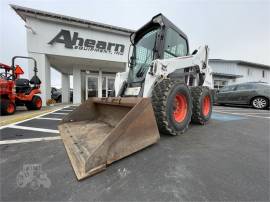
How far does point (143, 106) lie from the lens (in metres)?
1.80

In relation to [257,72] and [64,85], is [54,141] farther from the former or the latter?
[257,72]

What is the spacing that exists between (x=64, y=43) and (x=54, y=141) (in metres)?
8.41

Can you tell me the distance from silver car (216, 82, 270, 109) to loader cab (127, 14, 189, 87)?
6.64m

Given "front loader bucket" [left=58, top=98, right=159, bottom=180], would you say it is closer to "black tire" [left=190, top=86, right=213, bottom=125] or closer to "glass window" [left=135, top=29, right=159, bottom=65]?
"glass window" [left=135, top=29, right=159, bottom=65]

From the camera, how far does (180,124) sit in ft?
8.40

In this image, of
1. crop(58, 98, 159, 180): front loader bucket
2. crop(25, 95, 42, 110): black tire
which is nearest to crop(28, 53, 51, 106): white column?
crop(25, 95, 42, 110): black tire

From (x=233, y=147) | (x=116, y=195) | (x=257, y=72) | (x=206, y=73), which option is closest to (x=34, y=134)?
(x=116, y=195)

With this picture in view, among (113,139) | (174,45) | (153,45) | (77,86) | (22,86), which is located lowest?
(113,139)

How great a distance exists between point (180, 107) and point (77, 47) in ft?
28.7

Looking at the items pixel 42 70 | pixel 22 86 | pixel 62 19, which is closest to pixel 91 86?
pixel 42 70

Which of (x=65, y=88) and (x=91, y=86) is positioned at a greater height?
(x=91, y=86)

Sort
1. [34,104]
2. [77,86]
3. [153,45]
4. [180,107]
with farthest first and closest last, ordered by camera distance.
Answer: [77,86] < [34,104] < [153,45] < [180,107]

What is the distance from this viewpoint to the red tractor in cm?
510

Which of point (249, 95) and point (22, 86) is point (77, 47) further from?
point (249, 95)
